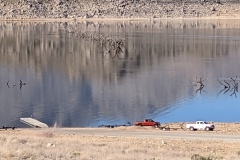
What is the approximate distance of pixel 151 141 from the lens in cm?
→ 2766

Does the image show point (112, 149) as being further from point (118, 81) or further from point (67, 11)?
point (67, 11)

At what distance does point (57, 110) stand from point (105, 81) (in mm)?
17841

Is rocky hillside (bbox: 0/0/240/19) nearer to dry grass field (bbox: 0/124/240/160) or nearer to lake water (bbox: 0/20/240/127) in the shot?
lake water (bbox: 0/20/240/127)

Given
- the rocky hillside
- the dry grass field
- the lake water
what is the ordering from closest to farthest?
the dry grass field, the lake water, the rocky hillside

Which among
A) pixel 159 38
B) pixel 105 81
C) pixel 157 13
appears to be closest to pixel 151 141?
pixel 105 81

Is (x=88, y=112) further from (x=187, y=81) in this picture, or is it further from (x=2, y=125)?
(x=187, y=81)

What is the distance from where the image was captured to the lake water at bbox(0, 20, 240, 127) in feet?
153

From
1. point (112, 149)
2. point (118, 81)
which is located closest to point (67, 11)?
point (118, 81)

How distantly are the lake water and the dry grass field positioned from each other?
49.1 feet

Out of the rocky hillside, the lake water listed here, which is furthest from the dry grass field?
the rocky hillside

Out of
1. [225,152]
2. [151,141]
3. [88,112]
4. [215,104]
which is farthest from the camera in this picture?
[215,104]

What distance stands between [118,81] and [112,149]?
42864 mm

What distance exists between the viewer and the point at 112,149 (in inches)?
847

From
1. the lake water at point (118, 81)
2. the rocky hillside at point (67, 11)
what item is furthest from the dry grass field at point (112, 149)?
the rocky hillside at point (67, 11)
